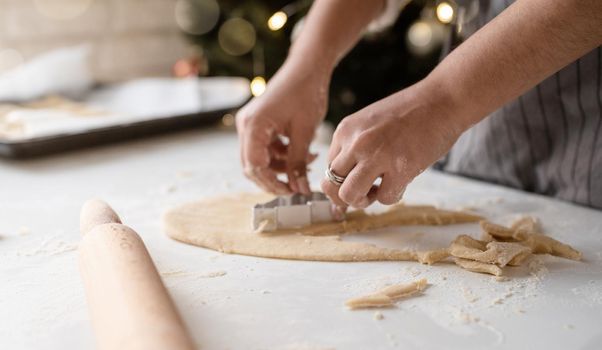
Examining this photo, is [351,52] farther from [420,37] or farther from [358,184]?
[358,184]

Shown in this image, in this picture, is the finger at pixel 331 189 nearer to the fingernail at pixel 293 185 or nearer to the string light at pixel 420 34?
the fingernail at pixel 293 185

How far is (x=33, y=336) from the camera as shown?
0.62 m

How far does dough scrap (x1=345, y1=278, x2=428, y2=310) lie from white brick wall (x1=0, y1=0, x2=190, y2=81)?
187 centimetres

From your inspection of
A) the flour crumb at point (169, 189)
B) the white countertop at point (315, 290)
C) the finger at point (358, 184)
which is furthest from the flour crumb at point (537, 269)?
the flour crumb at point (169, 189)

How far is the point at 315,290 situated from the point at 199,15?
1882 mm

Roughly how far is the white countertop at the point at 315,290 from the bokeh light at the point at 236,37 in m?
1.30

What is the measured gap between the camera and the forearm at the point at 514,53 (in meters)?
0.71

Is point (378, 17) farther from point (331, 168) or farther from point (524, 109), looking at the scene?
point (331, 168)

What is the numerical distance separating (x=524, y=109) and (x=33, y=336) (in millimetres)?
846

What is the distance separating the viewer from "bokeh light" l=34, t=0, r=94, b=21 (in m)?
2.24

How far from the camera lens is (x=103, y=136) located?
150 cm

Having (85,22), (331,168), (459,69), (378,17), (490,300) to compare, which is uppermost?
(85,22)

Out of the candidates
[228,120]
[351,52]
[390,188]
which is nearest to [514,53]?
[390,188]

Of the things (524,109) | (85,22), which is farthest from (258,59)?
(524,109)
